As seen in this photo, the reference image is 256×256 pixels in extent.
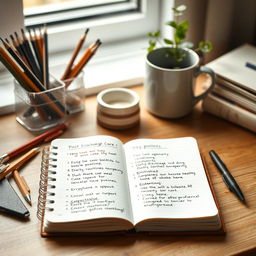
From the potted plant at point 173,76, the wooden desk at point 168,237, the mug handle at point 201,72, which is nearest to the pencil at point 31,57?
the wooden desk at point 168,237

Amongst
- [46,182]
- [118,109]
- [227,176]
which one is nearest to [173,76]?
[118,109]

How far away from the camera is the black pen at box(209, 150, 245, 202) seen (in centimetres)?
80

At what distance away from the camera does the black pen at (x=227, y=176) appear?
80 centimetres

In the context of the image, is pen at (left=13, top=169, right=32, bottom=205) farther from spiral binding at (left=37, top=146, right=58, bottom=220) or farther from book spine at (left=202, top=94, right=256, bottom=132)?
book spine at (left=202, top=94, right=256, bottom=132)

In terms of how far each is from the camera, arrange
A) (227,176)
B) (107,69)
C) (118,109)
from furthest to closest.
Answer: (107,69)
(118,109)
(227,176)

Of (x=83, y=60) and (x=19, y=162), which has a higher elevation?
(x=83, y=60)

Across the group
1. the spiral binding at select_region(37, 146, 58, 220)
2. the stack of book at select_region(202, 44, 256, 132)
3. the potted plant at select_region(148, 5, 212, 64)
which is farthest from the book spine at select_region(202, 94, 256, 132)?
the spiral binding at select_region(37, 146, 58, 220)

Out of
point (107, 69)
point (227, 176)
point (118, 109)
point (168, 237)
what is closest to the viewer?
point (168, 237)

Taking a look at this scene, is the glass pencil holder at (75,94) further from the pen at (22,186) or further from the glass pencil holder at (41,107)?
the pen at (22,186)

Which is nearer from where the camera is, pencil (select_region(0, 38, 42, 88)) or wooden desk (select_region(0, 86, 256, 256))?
wooden desk (select_region(0, 86, 256, 256))

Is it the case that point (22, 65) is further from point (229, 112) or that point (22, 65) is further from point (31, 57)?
point (229, 112)

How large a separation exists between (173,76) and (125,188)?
0.29m

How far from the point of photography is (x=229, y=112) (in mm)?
995

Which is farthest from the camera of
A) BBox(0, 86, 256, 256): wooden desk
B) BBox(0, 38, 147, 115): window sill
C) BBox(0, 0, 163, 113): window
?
BBox(0, 0, 163, 113): window
